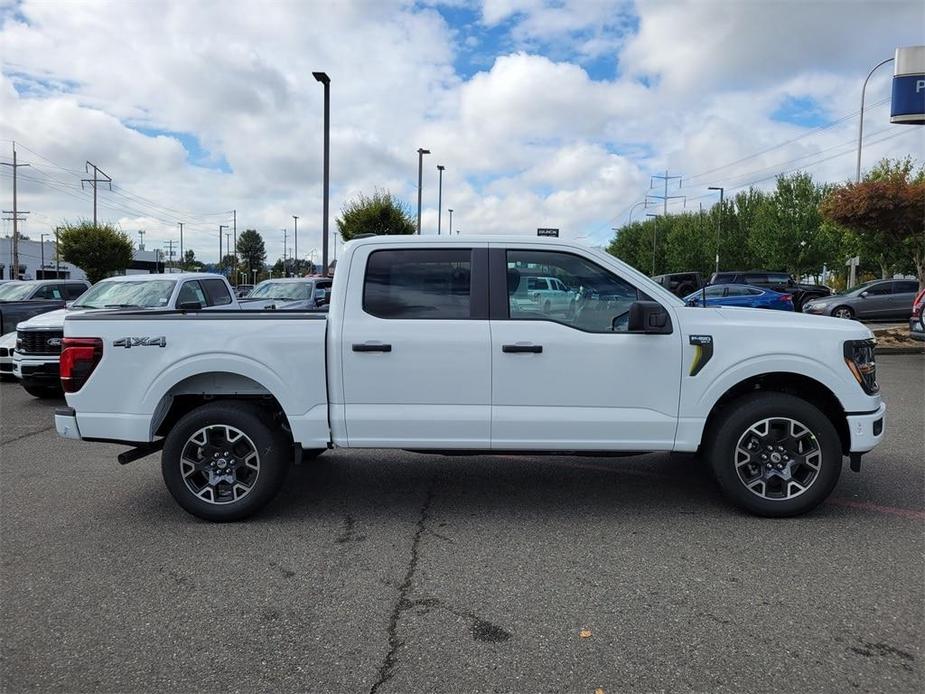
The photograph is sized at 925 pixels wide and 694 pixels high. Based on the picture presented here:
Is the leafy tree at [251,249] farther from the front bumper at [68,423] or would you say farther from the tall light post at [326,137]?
the front bumper at [68,423]

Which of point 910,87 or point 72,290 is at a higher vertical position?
point 910,87

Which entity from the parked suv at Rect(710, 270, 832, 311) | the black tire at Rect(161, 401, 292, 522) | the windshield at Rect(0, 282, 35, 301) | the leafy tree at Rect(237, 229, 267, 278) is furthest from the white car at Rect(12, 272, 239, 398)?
the leafy tree at Rect(237, 229, 267, 278)

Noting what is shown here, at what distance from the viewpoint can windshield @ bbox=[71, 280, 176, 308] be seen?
10.5 metres

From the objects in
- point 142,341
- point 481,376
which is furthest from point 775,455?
point 142,341

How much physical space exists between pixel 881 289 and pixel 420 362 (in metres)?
23.7

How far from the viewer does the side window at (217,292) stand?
1143 centimetres

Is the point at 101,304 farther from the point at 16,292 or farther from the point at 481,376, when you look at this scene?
the point at 481,376

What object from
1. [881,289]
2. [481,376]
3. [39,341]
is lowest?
[39,341]

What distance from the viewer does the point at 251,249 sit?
14862 centimetres

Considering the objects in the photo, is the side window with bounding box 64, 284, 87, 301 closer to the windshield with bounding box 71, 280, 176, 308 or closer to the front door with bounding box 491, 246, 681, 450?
the windshield with bounding box 71, 280, 176, 308

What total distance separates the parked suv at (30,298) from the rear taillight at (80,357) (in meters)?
10.3

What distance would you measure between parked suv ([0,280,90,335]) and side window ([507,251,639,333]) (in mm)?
12168

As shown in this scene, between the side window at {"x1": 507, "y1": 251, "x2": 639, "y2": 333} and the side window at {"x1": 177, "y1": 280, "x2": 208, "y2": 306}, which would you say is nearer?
the side window at {"x1": 507, "y1": 251, "x2": 639, "y2": 333}

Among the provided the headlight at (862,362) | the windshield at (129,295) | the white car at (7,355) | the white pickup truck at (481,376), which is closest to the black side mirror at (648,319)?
the white pickup truck at (481,376)
